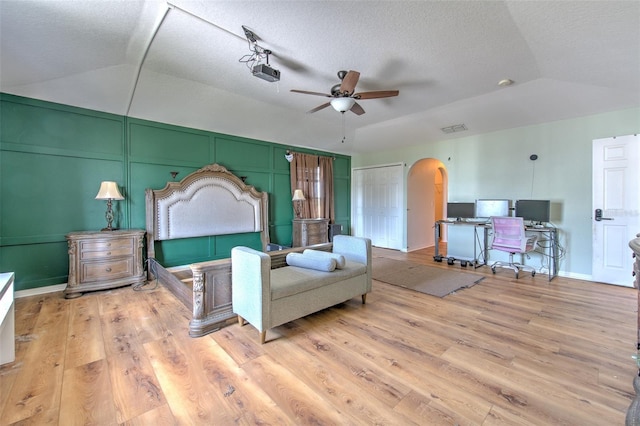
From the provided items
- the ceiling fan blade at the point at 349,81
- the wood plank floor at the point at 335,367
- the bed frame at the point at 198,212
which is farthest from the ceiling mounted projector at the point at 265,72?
the wood plank floor at the point at 335,367

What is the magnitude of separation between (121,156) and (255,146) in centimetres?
229

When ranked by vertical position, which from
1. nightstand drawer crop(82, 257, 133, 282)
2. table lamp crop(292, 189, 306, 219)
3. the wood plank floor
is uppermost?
table lamp crop(292, 189, 306, 219)

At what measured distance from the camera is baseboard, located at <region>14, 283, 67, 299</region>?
3.30m

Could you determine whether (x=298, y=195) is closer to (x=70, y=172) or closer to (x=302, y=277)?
(x=302, y=277)

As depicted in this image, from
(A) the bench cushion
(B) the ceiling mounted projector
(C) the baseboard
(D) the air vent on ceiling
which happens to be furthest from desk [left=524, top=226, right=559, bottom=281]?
(C) the baseboard

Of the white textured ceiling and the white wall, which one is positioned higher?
the white textured ceiling

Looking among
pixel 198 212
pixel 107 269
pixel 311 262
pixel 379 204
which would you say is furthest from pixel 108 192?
pixel 379 204

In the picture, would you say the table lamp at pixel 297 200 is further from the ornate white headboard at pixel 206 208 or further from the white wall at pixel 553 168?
the white wall at pixel 553 168

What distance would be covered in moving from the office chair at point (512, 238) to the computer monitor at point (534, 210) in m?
0.30

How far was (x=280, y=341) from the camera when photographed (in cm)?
229

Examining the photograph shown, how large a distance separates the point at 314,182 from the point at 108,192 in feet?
13.4

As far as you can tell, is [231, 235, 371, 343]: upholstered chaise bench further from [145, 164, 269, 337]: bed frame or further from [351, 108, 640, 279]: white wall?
[351, 108, 640, 279]: white wall

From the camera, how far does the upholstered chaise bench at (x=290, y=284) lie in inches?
87.3

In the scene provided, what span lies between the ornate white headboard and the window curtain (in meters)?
1.10
